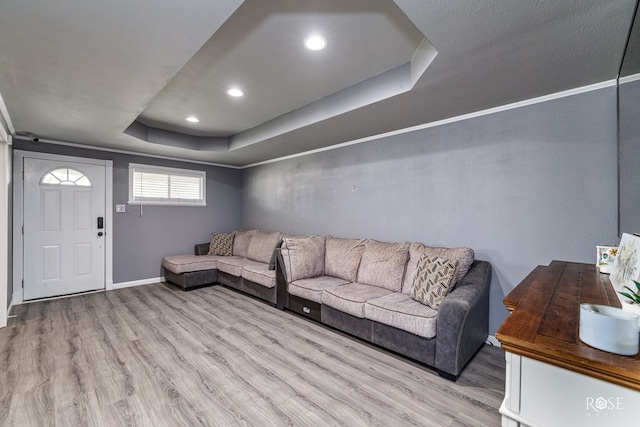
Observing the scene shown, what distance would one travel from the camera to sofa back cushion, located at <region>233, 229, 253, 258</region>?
5367mm

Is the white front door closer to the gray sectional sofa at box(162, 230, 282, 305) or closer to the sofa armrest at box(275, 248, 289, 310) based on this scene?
the gray sectional sofa at box(162, 230, 282, 305)

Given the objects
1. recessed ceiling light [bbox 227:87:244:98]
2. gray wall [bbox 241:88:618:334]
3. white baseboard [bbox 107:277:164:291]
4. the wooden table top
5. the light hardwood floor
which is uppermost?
recessed ceiling light [bbox 227:87:244:98]

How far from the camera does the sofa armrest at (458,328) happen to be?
2.14 metres

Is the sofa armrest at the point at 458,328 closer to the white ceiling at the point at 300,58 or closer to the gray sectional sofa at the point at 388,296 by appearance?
the gray sectional sofa at the point at 388,296

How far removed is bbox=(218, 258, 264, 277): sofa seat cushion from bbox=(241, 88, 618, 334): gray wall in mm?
1752

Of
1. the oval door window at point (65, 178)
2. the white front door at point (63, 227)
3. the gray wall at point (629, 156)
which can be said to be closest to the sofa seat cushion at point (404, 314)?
the gray wall at point (629, 156)

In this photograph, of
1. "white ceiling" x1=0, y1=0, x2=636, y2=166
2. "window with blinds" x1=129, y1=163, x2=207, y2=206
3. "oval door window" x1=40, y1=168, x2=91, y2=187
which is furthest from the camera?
"window with blinds" x1=129, y1=163, x2=207, y2=206

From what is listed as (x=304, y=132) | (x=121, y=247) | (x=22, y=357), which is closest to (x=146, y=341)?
(x=22, y=357)

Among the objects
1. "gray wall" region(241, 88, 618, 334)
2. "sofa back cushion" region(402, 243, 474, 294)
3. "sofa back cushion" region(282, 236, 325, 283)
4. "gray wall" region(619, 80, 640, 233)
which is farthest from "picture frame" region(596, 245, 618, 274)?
"sofa back cushion" region(282, 236, 325, 283)

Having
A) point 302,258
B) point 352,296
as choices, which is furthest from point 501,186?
point 302,258

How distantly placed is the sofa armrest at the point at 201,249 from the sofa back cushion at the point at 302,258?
8.41ft

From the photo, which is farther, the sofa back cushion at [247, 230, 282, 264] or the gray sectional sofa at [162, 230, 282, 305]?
the sofa back cushion at [247, 230, 282, 264]

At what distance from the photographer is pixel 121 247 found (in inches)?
188

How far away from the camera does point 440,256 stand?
288cm
